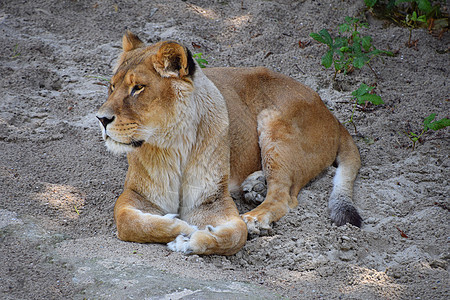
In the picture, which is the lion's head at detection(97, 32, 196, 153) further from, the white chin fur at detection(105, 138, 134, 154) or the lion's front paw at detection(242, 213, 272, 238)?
the lion's front paw at detection(242, 213, 272, 238)

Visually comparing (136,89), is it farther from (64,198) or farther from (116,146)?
(64,198)

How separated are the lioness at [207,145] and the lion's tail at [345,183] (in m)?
0.01

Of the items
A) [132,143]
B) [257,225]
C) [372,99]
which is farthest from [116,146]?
[372,99]

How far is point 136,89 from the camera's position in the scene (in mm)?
3664

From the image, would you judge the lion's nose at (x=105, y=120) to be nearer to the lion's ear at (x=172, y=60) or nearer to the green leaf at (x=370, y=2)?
the lion's ear at (x=172, y=60)

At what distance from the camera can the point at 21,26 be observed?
6.86 meters

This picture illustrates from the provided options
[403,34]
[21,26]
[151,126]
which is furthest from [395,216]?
[21,26]

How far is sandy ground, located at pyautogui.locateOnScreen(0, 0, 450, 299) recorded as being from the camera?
10.2 ft

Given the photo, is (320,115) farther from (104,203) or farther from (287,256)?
(104,203)

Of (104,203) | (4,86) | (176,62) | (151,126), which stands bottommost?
(104,203)

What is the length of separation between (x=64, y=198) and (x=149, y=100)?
4.16 feet

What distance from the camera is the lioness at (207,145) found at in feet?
11.9

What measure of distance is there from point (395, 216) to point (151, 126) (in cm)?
221

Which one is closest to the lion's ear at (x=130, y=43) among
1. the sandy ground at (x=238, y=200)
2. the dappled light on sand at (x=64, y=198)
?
the sandy ground at (x=238, y=200)
